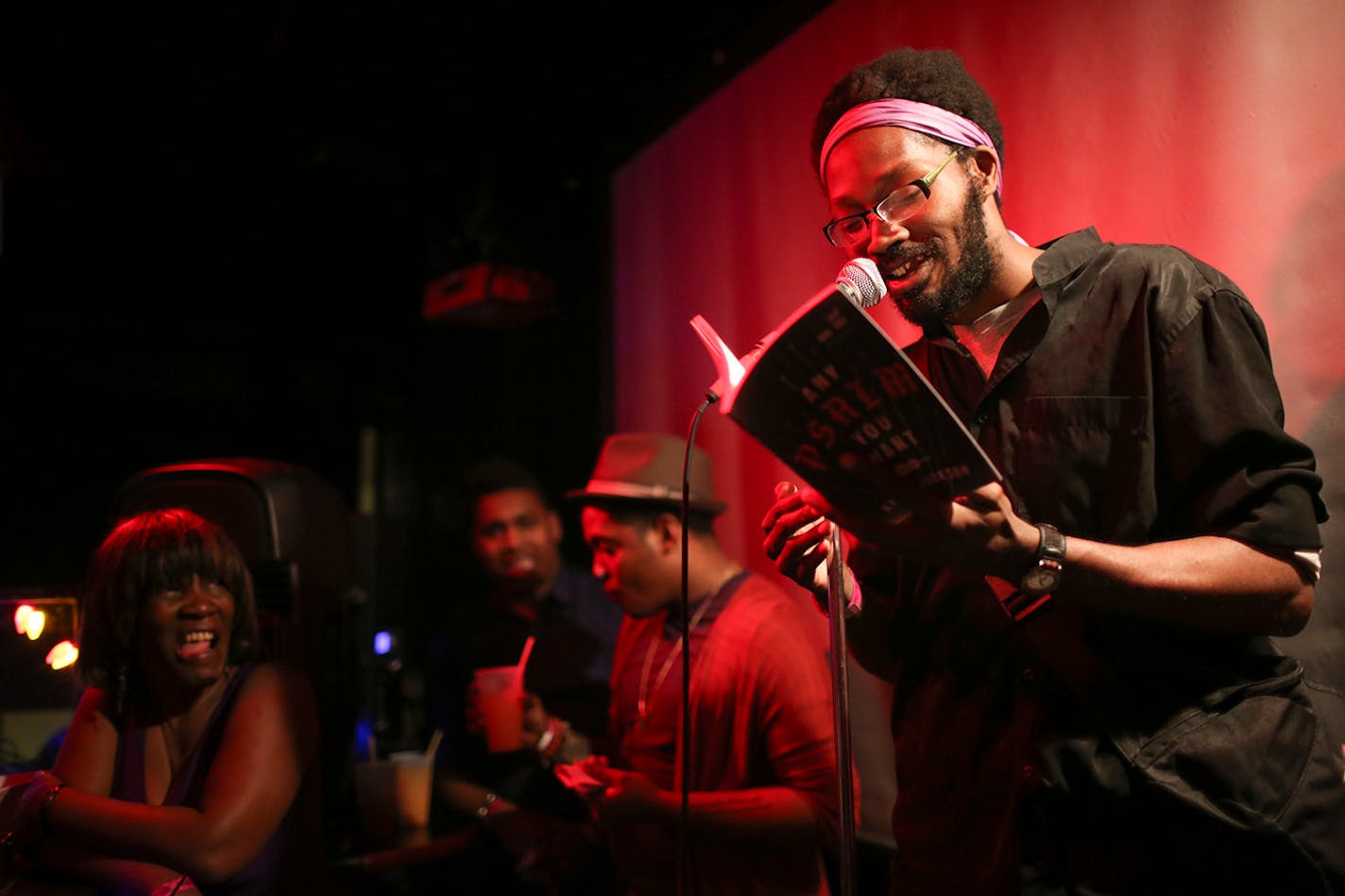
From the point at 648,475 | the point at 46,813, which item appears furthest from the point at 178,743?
the point at 648,475

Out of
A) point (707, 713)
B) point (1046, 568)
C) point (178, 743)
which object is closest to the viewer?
point (1046, 568)

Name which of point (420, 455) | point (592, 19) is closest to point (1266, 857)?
point (592, 19)

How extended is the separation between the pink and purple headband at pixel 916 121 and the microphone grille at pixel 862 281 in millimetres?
365

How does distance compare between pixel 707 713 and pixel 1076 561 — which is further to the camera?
pixel 707 713

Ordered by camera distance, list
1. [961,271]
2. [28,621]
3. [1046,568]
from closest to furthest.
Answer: [1046,568] < [961,271] < [28,621]

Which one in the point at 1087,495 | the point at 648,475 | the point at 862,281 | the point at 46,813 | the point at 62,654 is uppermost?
the point at 862,281

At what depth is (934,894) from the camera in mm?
1543

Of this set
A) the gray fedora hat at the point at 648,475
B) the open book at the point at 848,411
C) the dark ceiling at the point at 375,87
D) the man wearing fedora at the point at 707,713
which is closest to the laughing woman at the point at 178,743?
the man wearing fedora at the point at 707,713

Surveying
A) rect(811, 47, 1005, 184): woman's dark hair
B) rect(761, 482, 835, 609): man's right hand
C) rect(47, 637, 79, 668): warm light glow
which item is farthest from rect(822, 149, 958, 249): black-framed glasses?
rect(47, 637, 79, 668): warm light glow

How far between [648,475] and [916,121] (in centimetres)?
170

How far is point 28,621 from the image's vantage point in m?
2.84

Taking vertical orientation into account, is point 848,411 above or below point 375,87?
below

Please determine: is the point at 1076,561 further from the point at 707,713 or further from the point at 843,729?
the point at 707,713

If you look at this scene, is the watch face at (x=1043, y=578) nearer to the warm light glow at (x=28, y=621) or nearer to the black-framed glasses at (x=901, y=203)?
the black-framed glasses at (x=901, y=203)
